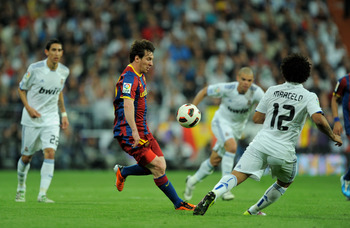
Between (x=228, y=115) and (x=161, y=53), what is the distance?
10069 mm

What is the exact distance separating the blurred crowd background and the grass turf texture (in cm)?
463

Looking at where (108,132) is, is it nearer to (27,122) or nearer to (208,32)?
(208,32)

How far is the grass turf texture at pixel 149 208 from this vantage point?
24.2 feet

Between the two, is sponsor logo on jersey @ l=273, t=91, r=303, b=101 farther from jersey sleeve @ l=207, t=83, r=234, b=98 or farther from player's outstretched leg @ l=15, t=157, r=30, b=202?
player's outstretched leg @ l=15, t=157, r=30, b=202

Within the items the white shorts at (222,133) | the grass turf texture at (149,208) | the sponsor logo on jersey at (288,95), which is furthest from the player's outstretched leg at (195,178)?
the sponsor logo on jersey at (288,95)

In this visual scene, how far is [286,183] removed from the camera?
8078mm

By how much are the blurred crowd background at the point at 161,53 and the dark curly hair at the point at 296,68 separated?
1174cm

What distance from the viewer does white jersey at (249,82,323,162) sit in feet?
25.1

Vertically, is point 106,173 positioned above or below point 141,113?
below

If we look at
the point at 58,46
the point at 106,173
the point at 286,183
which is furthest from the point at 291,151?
the point at 106,173

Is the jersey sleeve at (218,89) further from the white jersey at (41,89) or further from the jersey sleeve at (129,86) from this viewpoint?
the jersey sleeve at (129,86)

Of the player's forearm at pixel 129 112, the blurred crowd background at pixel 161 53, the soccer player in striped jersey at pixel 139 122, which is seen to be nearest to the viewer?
the player's forearm at pixel 129 112

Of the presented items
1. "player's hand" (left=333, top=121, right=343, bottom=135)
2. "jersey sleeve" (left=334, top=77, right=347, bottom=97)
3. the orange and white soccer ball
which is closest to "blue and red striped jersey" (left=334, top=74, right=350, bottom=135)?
"jersey sleeve" (left=334, top=77, right=347, bottom=97)

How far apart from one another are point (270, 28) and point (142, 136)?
50.7 feet
